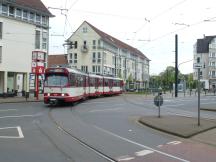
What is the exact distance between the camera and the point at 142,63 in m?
137

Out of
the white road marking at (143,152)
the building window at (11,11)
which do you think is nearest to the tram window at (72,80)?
the white road marking at (143,152)

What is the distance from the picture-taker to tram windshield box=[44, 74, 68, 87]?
3173cm

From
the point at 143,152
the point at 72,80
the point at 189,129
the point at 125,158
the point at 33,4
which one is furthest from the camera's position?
the point at 33,4

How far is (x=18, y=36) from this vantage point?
171 feet

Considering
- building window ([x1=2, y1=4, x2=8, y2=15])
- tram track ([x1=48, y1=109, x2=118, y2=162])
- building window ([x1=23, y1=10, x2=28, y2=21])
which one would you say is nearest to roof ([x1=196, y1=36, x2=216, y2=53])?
building window ([x1=23, y1=10, x2=28, y2=21])

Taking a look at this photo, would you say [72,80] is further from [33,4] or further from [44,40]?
[44,40]

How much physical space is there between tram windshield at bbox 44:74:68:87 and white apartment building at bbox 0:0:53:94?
54.3 ft

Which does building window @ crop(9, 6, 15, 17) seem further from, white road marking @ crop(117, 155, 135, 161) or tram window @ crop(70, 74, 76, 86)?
white road marking @ crop(117, 155, 135, 161)

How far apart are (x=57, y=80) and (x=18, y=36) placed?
22.2m

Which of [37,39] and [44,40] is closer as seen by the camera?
[37,39]

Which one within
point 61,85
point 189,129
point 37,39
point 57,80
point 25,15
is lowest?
point 189,129

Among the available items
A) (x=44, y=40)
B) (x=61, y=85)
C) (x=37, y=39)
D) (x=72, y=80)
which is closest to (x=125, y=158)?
(x=61, y=85)

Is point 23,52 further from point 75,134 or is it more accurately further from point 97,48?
point 97,48

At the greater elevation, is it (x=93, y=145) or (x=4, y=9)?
(x=4, y=9)
